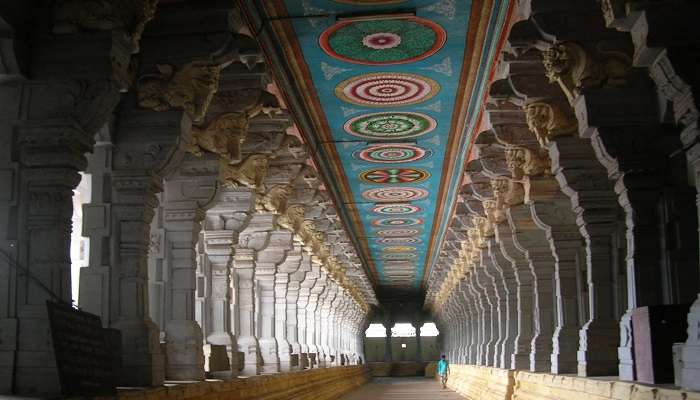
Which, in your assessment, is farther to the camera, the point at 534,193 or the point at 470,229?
the point at 470,229

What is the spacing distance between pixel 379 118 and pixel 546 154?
102 inches

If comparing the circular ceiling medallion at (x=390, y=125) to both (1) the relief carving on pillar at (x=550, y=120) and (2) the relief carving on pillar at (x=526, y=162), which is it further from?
(1) the relief carving on pillar at (x=550, y=120)

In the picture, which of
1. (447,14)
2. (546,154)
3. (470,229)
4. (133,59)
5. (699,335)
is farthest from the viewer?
(470,229)

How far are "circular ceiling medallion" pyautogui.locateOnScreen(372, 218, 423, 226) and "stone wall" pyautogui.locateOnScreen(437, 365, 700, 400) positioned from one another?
414 centimetres

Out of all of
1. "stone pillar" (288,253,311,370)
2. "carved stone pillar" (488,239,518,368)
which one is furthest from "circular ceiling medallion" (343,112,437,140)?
"stone pillar" (288,253,311,370)

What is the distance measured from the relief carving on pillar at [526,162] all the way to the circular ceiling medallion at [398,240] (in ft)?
47.0

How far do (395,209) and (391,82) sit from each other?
1021 centimetres

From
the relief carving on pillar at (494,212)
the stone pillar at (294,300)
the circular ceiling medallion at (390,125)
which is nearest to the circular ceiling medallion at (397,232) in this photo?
the stone pillar at (294,300)

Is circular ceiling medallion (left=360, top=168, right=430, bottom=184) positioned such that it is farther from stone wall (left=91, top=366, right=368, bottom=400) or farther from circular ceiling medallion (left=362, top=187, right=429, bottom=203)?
stone wall (left=91, top=366, right=368, bottom=400)

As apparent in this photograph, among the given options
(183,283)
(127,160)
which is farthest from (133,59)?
(183,283)

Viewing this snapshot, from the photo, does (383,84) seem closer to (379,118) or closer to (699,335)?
(379,118)

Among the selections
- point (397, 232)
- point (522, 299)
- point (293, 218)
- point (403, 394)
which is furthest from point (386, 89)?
point (403, 394)

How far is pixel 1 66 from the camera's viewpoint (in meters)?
6.56

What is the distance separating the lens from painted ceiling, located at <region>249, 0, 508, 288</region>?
916cm
